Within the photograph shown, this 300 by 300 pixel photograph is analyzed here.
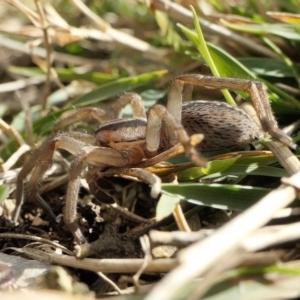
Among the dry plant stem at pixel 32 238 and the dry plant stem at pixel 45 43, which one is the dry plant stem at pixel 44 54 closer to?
the dry plant stem at pixel 45 43

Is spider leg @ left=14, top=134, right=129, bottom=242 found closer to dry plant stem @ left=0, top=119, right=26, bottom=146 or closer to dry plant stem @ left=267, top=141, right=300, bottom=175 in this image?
dry plant stem @ left=0, top=119, right=26, bottom=146

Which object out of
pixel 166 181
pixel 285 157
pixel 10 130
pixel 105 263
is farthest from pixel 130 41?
pixel 105 263

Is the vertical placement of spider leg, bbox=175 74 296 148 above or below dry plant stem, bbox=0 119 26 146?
above

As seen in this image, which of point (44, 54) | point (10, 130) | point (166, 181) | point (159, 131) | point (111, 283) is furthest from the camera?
point (44, 54)

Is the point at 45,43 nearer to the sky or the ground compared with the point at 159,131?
nearer to the sky

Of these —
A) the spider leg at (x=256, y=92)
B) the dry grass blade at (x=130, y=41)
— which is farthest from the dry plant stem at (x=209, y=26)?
the spider leg at (x=256, y=92)

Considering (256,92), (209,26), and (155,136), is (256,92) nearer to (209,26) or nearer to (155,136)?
(155,136)

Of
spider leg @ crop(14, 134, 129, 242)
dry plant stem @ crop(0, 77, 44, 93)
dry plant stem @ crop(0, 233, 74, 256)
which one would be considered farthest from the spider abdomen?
dry plant stem @ crop(0, 77, 44, 93)
